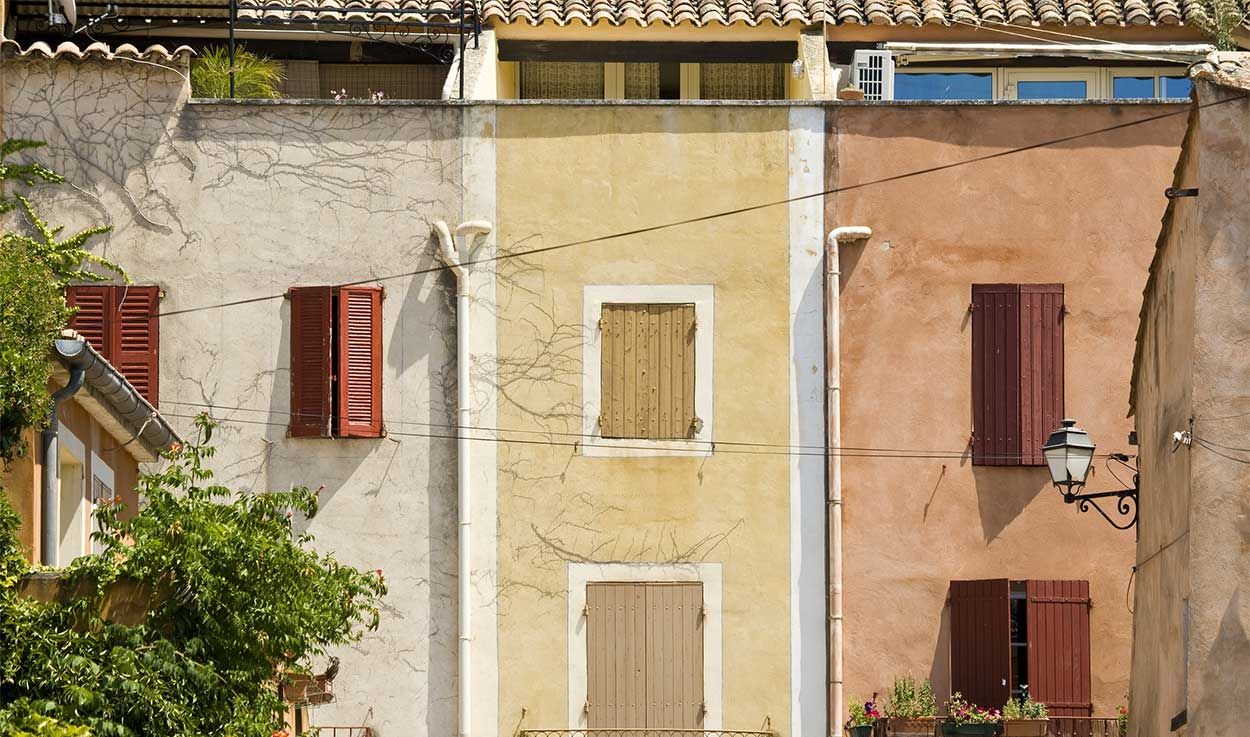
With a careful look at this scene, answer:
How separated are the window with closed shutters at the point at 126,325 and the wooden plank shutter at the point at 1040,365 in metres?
7.78

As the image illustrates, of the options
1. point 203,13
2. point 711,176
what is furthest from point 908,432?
point 203,13

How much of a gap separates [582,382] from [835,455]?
92.8 inches

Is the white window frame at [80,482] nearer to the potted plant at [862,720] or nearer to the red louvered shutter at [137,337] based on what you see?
the red louvered shutter at [137,337]

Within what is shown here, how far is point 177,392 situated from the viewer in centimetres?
2483

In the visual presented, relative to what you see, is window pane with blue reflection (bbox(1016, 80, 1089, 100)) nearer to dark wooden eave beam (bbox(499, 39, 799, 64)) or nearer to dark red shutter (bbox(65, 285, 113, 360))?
dark wooden eave beam (bbox(499, 39, 799, 64))

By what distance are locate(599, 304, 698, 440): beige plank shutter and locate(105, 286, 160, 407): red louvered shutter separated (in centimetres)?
399

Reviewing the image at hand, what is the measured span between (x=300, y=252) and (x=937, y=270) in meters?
5.77

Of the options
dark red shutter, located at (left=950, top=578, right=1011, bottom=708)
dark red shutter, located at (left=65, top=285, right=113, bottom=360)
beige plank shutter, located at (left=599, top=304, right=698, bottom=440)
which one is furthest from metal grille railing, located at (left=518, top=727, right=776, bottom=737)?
dark red shutter, located at (left=65, top=285, right=113, bottom=360)

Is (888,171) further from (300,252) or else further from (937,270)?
(300,252)

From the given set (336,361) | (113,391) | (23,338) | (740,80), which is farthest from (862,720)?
(23,338)

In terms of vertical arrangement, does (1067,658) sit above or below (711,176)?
below

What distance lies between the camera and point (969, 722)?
23.9m

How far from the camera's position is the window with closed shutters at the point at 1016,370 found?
24906mm

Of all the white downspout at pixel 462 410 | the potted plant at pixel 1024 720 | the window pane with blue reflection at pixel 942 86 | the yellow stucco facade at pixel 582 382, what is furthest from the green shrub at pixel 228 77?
the potted plant at pixel 1024 720
